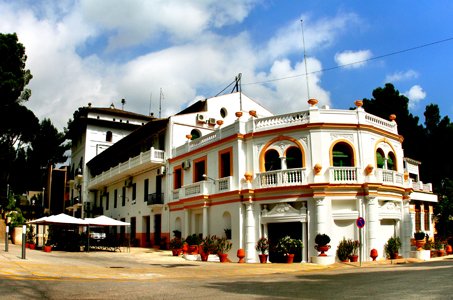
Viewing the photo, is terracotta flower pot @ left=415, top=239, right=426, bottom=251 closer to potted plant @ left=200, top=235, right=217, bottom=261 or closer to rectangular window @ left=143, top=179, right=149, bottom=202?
potted plant @ left=200, top=235, right=217, bottom=261

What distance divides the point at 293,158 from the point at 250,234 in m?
4.75

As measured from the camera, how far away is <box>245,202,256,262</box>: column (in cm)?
2477

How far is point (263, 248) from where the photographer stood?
23.6 meters

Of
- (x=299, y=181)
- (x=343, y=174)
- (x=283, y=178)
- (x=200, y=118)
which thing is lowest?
(x=299, y=181)

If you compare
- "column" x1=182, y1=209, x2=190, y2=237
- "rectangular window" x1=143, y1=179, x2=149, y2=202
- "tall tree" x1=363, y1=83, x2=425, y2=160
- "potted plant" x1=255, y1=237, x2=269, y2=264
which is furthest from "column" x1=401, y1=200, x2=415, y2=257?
"tall tree" x1=363, y1=83, x2=425, y2=160

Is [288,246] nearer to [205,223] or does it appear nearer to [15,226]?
[205,223]

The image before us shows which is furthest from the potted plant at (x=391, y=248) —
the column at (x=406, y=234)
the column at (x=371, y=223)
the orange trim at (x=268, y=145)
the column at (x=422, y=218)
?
the column at (x=422, y=218)

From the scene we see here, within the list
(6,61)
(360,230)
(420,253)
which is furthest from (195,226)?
(6,61)

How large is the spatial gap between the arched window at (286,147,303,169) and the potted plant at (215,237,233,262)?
5.45 metres

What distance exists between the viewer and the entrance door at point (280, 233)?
77.0 ft

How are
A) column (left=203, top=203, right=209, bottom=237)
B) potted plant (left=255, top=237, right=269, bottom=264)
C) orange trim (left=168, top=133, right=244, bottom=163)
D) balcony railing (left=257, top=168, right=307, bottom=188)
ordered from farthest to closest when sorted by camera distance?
column (left=203, top=203, right=209, bottom=237)
orange trim (left=168, top=133, right=244, bottom=163)
balcony railing (left=257, top=168, right=307, bottom=188)
potted plant (left=255, top=237, right=269, bottom=264)

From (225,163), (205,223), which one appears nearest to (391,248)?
(225,163)

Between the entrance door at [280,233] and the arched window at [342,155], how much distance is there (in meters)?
3.84

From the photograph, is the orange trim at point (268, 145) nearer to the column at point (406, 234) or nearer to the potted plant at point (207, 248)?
the potted plant at point (207, 248)
